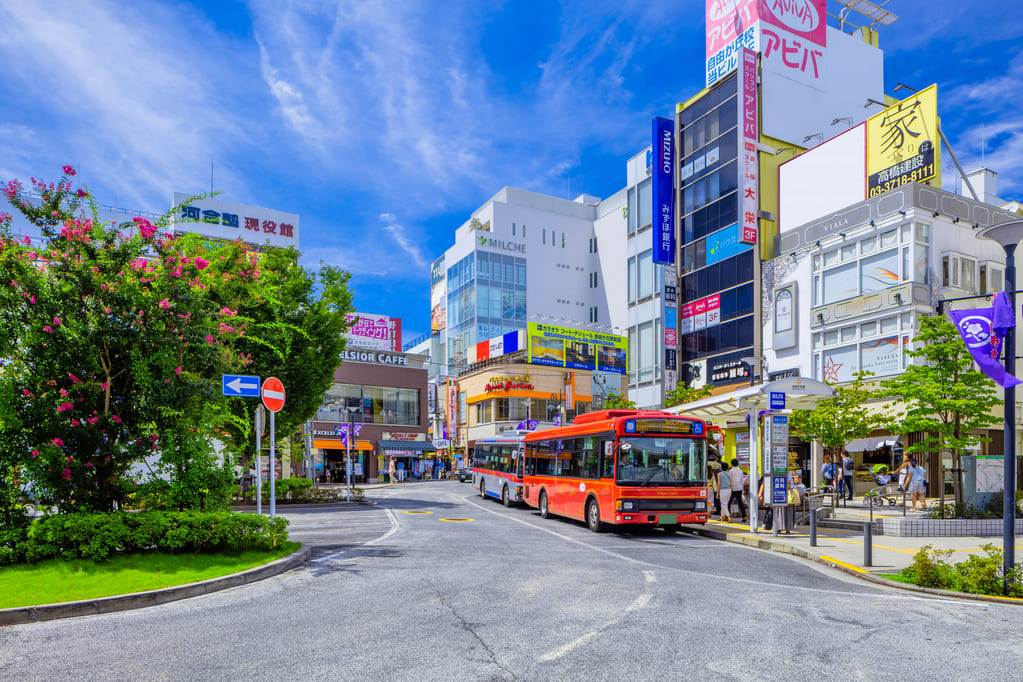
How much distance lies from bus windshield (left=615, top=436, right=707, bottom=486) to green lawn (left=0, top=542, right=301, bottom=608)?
8.78m

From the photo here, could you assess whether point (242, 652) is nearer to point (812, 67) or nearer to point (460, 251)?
point (812, 67)

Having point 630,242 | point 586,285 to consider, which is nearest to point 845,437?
point 630,242

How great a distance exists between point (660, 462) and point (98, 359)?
39.9 feet

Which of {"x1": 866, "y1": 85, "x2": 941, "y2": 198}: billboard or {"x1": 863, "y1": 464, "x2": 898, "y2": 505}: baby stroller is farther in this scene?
{"x1": 866, "y1": 85, "x2": 941, "y2": 198}: billboard

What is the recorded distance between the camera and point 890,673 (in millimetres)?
6184

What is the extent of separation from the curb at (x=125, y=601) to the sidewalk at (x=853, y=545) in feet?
31.1

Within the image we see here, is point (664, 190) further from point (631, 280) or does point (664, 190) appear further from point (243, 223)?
point (243, 223)

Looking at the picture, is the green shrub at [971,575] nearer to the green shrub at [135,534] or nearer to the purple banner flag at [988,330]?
the purple banner flag at [988,330]

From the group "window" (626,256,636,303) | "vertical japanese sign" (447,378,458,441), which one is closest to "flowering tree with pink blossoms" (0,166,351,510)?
"window" (626,256,636,303)

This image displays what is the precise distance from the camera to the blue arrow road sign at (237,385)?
1315 cm

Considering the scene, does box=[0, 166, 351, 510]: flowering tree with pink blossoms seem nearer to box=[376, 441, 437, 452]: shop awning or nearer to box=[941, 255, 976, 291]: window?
box=[941, 255, 976, 291]: window

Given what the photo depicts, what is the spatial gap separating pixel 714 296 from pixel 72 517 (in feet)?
132

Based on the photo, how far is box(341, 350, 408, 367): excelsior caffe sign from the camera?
192ft

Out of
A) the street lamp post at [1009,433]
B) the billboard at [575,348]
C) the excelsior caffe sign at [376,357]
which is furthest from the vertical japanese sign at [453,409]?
the street lamp post at [1009,433]
